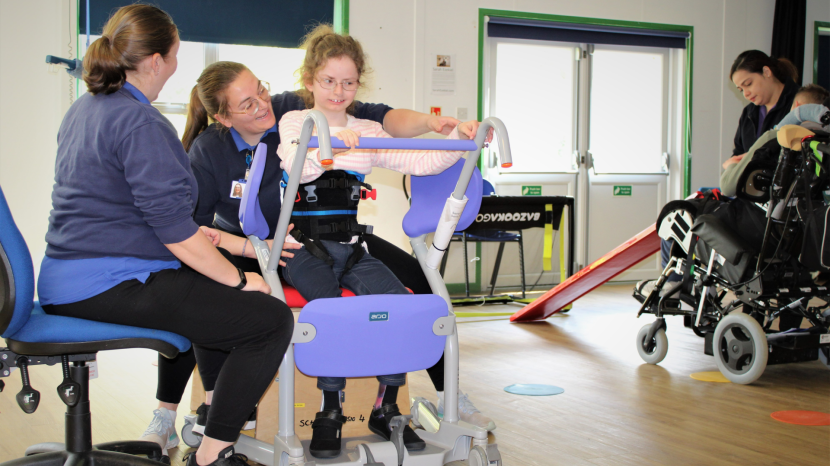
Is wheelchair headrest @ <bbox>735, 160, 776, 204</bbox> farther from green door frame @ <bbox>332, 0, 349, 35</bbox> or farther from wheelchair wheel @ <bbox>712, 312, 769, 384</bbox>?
green door frame @ <bbox>332, 0, 349, 35</bbox>

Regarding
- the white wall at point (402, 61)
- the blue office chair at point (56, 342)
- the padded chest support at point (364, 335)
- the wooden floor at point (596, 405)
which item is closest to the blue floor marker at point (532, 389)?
the wooden floor at point (596, 405)

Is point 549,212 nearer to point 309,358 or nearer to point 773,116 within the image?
point 773,116

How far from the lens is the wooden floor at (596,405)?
1848 millimetres

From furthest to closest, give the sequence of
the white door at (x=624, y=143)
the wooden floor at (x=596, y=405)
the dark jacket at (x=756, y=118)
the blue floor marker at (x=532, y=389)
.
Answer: the white door at (x=624, y=143), the dark jacket at (x=756, y=118), the blue floor marker at (x=532, y=389), the wooden floor at (x=596, y=405)

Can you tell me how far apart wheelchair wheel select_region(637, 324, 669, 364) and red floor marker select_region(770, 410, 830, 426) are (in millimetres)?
703

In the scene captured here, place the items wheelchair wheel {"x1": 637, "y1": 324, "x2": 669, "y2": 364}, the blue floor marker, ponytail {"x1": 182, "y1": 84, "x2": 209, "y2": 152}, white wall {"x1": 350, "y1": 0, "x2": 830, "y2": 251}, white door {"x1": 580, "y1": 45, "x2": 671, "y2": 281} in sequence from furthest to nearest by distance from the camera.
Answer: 1. white door {"x1": 580, "y1": 45, "x2": 671, "y2": 281}
2. white wall {"x1": 350, "y1": 0, "x2": 830, "y2": 251}
3. wheelchair wheel {"x1": 637, "y1": 324, "x2": 669, "y2": 364}
4. the blue floor marker
5. ponytail {"x1": 182, "y1": 84, "x2": 209, "y2": 152}

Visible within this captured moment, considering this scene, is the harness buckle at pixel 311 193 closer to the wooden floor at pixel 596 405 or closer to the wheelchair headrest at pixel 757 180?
the wooden floor at pixel 596 405

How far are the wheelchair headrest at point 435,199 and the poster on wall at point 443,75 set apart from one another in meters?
3.55

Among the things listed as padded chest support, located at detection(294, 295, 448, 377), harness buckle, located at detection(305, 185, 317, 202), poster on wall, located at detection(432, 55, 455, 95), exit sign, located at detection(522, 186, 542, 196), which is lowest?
padded chest support, located at detection(294, 295, 448, 377)

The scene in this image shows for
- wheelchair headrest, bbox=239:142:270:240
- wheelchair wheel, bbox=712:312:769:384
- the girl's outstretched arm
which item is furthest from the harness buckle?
wheelchair wheel, bbox=712:312:769:384

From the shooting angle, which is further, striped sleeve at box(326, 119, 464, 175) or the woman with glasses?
the woman with glasses

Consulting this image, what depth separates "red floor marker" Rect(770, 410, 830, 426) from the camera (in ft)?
6.82

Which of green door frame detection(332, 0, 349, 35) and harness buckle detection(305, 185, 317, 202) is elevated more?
green door frame detection(332, 0, 349, 35)

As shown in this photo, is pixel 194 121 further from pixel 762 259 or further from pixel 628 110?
pixel 628 110
